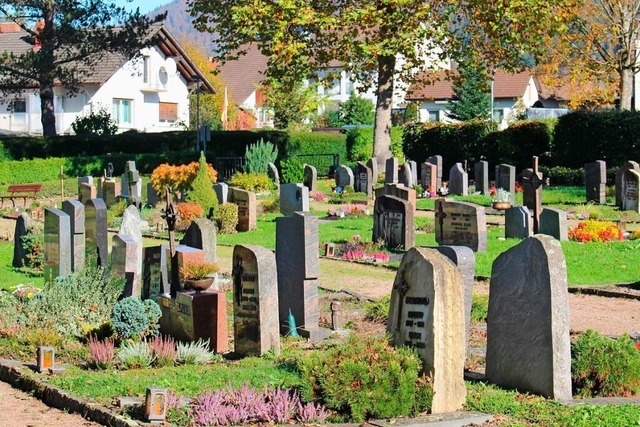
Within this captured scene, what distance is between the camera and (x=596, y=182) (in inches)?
1359

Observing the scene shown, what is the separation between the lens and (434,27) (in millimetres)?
44531

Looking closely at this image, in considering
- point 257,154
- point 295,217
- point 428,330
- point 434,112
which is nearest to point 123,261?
point 295,217

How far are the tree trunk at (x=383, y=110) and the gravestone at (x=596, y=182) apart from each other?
1292 cm

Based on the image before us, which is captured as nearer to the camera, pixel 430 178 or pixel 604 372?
pixel 604 372

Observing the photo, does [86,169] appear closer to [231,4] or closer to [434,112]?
[231,4]

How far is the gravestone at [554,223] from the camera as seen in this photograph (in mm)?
24219

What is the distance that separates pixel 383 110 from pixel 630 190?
1727 cm

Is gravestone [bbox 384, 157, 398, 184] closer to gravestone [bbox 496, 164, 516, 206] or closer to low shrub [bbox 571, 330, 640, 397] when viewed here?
gravestone [bbox 496, 164, 516, 206]

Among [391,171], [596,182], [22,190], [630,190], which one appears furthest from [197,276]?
[391,171]

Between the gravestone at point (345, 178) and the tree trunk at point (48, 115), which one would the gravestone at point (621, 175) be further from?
the tree trunk at point (48, 115)

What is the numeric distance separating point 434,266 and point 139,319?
4.62m

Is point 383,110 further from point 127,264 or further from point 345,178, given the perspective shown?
point 127,264

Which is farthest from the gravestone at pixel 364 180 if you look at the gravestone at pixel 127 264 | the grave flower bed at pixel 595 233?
the gravestone at pixel 127 264

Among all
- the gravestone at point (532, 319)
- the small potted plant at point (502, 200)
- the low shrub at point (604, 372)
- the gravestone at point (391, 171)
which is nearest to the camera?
the gravestone at point (532, 319)
